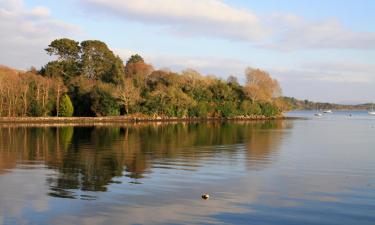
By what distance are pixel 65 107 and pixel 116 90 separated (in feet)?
28.5

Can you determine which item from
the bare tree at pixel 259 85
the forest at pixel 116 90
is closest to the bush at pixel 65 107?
the forest at pixel 116 90

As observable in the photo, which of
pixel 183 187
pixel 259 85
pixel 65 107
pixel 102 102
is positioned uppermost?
pixel 259 85

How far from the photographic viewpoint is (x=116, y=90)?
71375 mm

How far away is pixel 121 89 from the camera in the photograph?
7219 cm

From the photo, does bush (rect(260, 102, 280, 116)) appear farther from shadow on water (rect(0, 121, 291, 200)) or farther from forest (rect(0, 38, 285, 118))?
shadow on water (rect(0, 121, 291, 200))

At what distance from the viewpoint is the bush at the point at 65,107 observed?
217 ft

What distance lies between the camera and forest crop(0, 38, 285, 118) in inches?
2549

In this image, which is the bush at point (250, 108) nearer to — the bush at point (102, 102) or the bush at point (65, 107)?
the bush at point (102, 102)

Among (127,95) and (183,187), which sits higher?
(127,95)

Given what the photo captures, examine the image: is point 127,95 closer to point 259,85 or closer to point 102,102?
point 102,102

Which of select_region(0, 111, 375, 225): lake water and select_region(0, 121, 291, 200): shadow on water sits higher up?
select_region(0, 121, 291, 200): shadow on water

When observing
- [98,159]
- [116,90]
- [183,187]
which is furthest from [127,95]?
[183,187]

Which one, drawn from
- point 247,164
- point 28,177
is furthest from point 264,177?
point 28,177

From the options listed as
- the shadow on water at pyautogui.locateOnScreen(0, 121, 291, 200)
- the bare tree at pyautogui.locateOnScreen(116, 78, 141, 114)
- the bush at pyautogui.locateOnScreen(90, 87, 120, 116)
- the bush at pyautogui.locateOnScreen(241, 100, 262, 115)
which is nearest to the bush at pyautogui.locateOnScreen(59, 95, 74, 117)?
the bush at pyautogui.locateOnScreen(90, 87, 120, 116)
